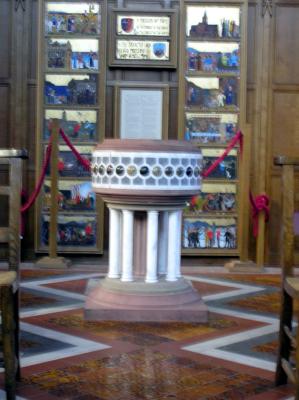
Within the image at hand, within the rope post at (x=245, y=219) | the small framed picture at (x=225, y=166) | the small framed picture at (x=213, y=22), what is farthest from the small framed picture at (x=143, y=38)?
the rope post at (x=245, y=219)

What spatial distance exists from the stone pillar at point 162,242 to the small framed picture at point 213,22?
3.20m

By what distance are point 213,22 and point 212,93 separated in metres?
0.73

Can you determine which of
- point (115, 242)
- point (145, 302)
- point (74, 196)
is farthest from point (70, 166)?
point (145, 302)

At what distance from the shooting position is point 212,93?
7527mm

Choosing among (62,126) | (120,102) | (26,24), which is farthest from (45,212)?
(26,24)

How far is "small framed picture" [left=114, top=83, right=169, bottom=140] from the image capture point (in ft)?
24.8

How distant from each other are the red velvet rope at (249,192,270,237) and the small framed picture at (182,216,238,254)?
0.20 m

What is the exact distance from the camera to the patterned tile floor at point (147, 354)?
10.3 feet

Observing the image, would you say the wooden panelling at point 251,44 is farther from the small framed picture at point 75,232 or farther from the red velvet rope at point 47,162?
the small framed picture at point 75,232

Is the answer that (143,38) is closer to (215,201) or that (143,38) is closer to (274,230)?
(215,201)

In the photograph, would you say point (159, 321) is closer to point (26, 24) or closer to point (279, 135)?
point (279, 135)

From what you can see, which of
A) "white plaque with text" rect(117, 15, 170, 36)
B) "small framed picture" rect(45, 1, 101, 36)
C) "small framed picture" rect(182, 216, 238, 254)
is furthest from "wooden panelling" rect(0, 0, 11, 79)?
"small framed picture" rect(182, 216, 238, 254)

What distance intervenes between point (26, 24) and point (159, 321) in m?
4.19

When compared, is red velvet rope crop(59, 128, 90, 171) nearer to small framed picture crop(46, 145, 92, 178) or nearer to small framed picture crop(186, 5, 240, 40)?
small framed picture crop(46, 145, 92, 178)
